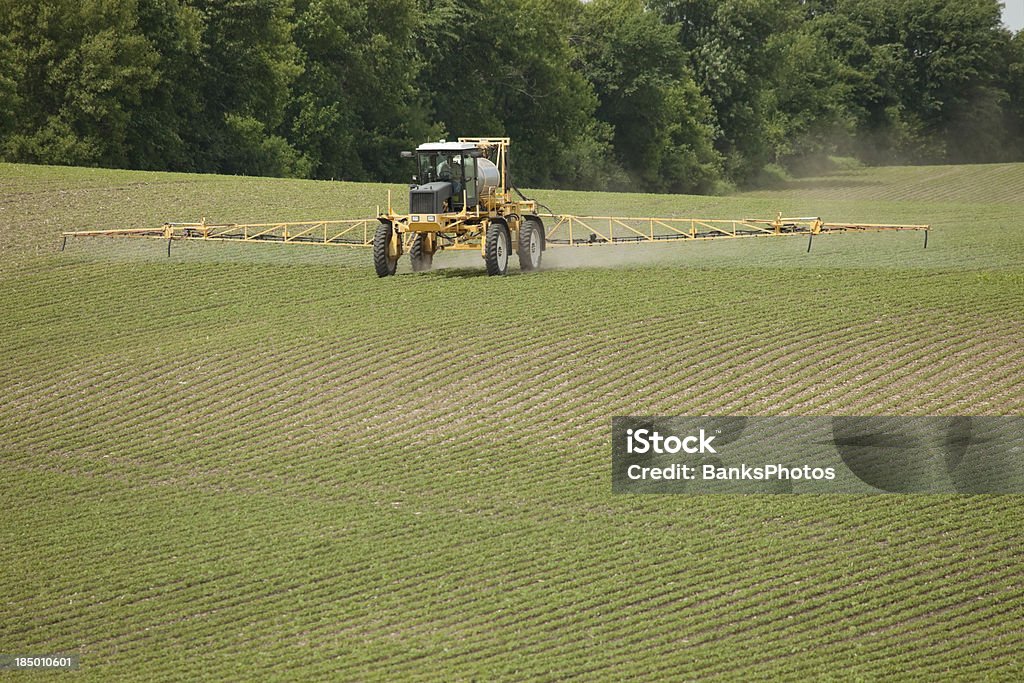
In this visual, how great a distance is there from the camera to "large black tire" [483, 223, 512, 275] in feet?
Answer: 112

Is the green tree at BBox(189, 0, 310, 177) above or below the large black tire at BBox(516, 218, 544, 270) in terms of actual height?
above

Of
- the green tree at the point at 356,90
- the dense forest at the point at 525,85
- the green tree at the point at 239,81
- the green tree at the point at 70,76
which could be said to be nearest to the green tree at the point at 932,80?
the dense forest at the point at 525,85

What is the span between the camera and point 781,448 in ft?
77.0

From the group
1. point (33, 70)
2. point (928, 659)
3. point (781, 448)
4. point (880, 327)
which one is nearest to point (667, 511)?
point (781, 448)

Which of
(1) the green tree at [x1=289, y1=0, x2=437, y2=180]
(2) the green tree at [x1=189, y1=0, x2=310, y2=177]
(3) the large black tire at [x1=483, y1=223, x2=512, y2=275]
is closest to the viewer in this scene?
(3) the large black tire at [x1=483, y1=223, x2=512, y2=275]

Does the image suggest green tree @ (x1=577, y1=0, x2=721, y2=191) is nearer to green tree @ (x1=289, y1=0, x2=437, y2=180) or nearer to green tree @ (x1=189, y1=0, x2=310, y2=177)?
green tree @ (x1=289, y1=0, x2=437, y2=180)

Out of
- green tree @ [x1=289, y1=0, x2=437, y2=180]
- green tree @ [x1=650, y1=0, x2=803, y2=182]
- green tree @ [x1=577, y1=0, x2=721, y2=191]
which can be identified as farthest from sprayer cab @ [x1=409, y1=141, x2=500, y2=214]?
green tree @ [x1=650, y1=0, x2=803, y2=182]

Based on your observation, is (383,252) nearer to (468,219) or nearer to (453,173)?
(468,219)

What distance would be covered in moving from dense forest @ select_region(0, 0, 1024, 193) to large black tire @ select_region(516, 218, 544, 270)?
36.6 metres

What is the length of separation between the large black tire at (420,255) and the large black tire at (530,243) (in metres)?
2.29

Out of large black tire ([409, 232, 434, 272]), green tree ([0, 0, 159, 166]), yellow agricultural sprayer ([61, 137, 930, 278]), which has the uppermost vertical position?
green tree ([0, 0, 159, 166])

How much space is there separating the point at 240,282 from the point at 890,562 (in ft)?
70.9

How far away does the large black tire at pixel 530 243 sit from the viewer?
116 feet

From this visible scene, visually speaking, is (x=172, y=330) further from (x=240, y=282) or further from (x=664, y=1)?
(x=664, y=1)
